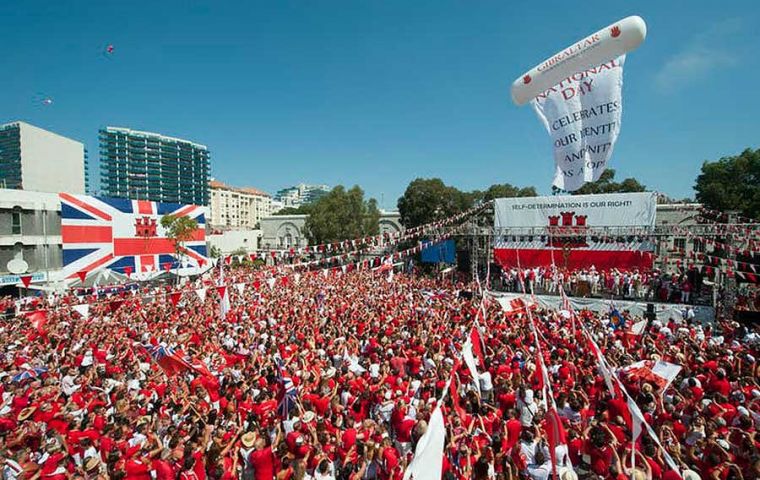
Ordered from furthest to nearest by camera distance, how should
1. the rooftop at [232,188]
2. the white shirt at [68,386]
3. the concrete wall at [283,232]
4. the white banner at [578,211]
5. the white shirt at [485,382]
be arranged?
1. the rooftop at [232,188]
2. the concrete wall at [283,232]
3. the white banner at [578,211]
4. the white shirt at [68,386]
5. the white shirt at [485,382]

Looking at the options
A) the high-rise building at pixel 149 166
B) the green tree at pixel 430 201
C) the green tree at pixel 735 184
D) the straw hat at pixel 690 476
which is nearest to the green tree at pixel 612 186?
the green tree at pixel 735 184

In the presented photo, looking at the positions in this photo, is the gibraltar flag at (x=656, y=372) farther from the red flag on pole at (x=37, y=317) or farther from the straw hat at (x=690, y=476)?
the red flag on pole at (x=37, y=317)

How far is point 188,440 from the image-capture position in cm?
495

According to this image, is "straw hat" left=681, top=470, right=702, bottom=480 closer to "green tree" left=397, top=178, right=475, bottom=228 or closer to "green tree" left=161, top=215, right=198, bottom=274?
"green tree" left=161, top=215, right=198, bottom=274

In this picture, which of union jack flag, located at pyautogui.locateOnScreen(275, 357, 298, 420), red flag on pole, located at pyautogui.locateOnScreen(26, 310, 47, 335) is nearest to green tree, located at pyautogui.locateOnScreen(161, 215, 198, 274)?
red flag on pole, located at pyautogui.locateOnScreen(26, 310, 47, 335)

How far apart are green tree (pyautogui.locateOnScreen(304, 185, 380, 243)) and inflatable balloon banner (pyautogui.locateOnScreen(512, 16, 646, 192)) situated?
34.5 metres

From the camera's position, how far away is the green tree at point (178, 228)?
32.5m

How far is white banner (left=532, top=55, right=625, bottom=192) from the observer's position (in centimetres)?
782

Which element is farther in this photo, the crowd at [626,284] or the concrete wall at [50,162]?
the concrete wall at [50,162]

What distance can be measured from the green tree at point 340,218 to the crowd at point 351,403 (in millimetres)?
30515

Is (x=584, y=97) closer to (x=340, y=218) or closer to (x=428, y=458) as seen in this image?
(x=428, y=458)

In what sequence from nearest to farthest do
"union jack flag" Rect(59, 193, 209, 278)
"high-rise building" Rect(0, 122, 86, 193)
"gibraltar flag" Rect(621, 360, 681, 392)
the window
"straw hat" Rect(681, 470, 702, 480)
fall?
"straw hat" Rect(681, 470, 702, 480), "gibraltar flag" Rect(621, 360, 681, 392), the window, "union jack flag" Rect(59, 193, 209, 278), "high-rise building" Rect(0, 122, 86, 193)

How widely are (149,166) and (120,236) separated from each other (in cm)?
13337

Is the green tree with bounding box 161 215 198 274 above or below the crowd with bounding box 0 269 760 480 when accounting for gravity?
above
